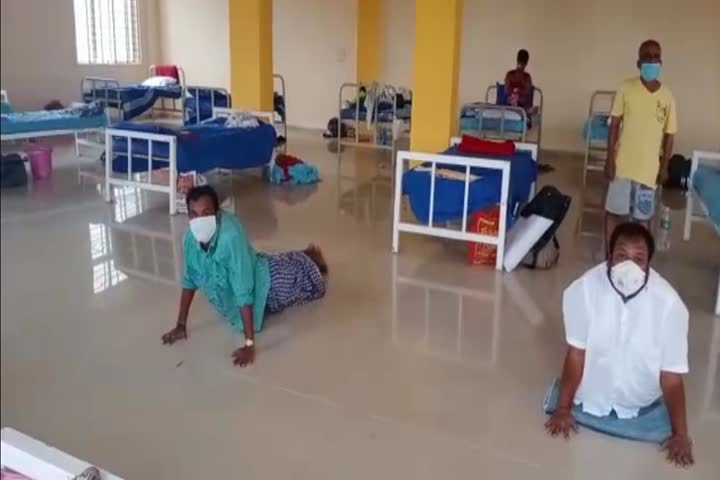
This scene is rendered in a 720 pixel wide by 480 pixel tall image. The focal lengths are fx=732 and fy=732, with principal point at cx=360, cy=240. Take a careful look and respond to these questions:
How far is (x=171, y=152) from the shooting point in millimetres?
5801

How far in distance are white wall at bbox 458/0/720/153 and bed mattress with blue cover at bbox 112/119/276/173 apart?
3765 mm

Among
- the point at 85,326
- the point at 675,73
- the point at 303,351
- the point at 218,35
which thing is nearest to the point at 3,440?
the point at 303,351

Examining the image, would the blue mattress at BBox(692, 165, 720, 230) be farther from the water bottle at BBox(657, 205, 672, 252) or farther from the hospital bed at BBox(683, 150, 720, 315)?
the water bottle at BBox(657, 205, 672, 252)

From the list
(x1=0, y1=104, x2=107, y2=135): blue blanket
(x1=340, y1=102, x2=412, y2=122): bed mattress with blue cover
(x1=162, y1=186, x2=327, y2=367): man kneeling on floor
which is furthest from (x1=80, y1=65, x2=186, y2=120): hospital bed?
(x1=162, y1=186, x2=327, y2=367): man kneeling on floor

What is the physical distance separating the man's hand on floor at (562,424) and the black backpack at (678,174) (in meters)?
5.43

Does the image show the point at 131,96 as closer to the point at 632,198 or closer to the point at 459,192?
the point at 459,192

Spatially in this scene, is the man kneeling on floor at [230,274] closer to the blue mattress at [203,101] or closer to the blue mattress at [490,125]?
the blue mattress at [490,125]

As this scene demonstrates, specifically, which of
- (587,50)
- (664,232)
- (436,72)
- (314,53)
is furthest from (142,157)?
(587,50)

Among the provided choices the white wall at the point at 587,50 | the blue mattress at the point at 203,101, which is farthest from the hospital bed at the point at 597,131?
the blue mattress at the point at 203,101

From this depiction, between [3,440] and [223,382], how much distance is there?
185cm

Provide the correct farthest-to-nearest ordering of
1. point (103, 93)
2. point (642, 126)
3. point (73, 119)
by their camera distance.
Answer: point (103, 93) < point (73, 119) < point (642, 126)

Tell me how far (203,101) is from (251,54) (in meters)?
2.14

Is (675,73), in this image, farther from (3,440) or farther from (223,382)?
(3,440)

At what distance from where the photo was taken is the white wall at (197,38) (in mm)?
11672
